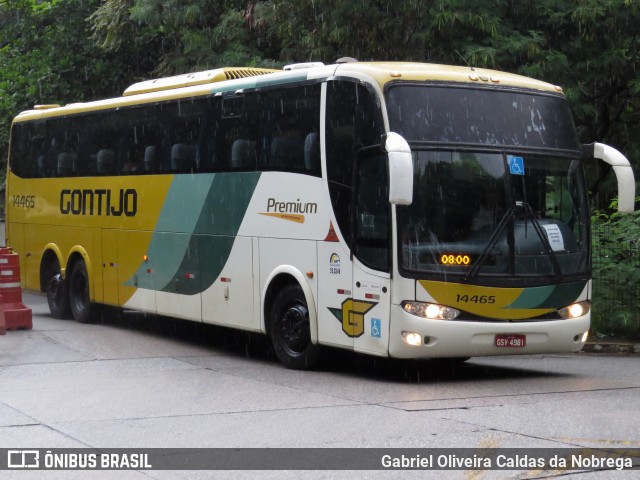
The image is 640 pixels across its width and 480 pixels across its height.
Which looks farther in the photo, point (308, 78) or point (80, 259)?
point (80, 259)

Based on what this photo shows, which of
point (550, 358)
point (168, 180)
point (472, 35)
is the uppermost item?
point (472, 35)

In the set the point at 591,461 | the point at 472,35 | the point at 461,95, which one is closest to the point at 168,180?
the point at 461,95

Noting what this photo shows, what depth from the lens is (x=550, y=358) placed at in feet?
53.6

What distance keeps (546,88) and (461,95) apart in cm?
119

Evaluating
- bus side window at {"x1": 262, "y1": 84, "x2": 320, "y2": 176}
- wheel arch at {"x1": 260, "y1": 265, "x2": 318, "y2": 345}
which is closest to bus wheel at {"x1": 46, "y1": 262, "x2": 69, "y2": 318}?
wheel arch at {"x1": 260, "y1": 265, "x2": 318, "y2": 345}

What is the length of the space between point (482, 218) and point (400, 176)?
1337 millimetres

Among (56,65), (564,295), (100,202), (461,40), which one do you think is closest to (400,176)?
(564,295)

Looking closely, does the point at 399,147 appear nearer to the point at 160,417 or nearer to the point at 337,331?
the point at 337,331

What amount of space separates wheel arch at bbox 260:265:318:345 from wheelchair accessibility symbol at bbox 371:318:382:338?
106cm

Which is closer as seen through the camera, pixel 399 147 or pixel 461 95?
pixel 399 147

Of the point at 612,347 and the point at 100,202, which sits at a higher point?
the point at 100,202

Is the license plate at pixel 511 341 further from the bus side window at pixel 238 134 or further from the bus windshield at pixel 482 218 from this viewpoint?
the bus side window at pixel 238 134

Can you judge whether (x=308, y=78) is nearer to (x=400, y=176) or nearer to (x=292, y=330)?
(x=400, y=176)

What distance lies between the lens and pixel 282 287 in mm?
14562
